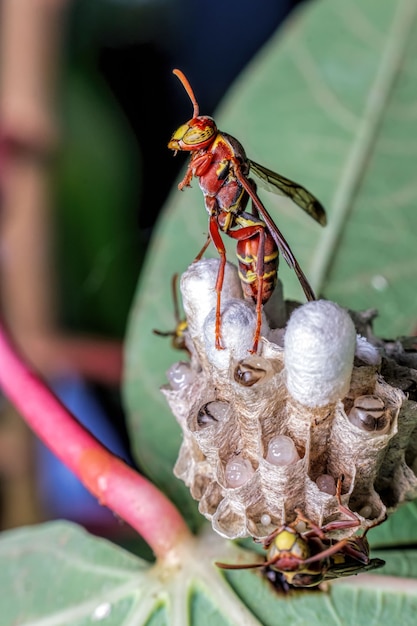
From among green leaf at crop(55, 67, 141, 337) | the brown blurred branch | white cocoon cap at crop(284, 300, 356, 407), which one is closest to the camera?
white cocoon cap at crop(284, 300, 356, 407)

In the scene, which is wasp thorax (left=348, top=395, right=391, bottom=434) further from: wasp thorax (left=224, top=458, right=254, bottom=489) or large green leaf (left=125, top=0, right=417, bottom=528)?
large green leaf (left=125, top=0, right=417, bottom=528)

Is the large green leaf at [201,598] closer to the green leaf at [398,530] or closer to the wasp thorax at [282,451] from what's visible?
the green leaf at [398,530]

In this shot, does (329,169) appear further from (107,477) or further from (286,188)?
(107,477)

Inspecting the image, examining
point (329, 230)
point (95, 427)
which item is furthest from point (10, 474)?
point (329, 230)

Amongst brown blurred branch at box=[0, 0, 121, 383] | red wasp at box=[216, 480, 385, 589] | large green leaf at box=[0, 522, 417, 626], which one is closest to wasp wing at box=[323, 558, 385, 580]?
red wasp at box=[216, 480, 385, 589]

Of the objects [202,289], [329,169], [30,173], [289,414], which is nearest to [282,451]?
[289,414]

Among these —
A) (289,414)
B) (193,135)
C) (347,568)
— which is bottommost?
(347,568)

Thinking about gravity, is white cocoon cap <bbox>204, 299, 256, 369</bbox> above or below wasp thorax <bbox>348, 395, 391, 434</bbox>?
above
